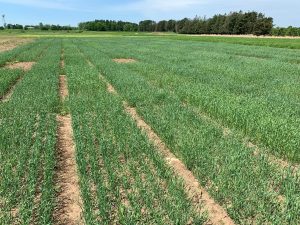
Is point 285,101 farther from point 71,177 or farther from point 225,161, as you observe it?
point 71,177

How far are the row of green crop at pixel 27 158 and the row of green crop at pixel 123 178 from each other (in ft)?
1.99

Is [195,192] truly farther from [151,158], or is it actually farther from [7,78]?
[7,78]

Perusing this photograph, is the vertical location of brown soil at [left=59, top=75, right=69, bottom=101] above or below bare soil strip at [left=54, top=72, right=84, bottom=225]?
below

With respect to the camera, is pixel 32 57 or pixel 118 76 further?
pixel 32 57

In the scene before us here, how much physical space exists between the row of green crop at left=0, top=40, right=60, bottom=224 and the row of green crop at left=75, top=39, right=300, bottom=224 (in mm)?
2680

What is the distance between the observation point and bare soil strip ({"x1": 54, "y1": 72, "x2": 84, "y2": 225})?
5.23 m

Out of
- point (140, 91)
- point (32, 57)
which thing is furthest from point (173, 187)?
point (32, 57)

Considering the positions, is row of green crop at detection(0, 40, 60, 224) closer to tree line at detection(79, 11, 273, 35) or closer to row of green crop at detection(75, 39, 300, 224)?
row of green crop at detection(75, 39, 300, 224)

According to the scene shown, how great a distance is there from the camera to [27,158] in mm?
7211

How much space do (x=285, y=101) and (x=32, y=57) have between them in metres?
23.5

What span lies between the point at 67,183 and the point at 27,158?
1.38m

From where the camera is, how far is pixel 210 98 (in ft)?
40.8

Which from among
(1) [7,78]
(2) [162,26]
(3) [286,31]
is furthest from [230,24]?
(1) [7,78]

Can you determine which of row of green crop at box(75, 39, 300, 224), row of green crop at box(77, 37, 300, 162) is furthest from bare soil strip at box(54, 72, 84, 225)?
row of green crop at box(77, 37, 300, 162)
